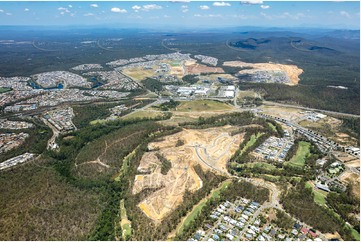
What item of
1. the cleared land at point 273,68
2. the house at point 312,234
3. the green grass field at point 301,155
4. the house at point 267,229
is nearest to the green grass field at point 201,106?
the green grass field at point 301,155

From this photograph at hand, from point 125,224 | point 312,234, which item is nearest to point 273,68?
point 312,234

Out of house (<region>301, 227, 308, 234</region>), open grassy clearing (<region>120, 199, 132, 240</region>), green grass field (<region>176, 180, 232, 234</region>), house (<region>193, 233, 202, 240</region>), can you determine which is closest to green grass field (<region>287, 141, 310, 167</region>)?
green grass field (<region>176, 180, 232, 234</region>)

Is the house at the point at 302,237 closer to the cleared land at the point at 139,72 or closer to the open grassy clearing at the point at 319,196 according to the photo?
the open grassy clearing at the point at 319,196

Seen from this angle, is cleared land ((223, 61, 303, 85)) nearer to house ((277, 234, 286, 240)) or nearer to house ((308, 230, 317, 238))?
house ((308, 230, 317, 238))

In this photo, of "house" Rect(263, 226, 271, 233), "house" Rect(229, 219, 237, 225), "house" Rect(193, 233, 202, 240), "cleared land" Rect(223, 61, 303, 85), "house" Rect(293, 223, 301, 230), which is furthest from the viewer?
"cleared land" Rect(223, 61, 303, 85)

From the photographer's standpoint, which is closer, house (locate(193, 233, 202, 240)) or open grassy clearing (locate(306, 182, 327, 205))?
house (locate(193, 233, 202, 240))

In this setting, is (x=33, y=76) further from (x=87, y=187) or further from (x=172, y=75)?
(x=87, y=187)

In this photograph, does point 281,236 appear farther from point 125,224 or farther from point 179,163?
point 179,163
